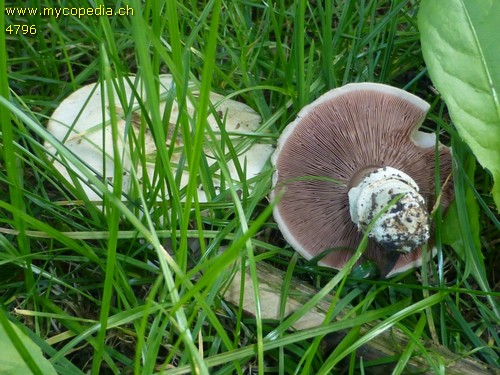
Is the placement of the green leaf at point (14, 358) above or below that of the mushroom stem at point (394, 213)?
below

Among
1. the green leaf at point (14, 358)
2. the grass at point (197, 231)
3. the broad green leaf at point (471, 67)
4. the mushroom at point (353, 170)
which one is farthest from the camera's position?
the mushroom at point (353, 170)

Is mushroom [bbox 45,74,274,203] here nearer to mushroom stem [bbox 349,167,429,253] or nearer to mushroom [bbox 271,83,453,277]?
mushroom [bbox 271,83,453,277]

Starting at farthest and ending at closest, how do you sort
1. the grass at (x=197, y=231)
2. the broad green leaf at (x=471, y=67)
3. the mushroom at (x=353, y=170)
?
the mushroom at (x=353, y=170) < the broad green leaf at (x=471, y=67) < the grass at (x=197, y=231)

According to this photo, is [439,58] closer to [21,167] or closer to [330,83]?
Answer: [330,83]

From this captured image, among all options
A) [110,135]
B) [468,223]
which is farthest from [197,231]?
[468,223]

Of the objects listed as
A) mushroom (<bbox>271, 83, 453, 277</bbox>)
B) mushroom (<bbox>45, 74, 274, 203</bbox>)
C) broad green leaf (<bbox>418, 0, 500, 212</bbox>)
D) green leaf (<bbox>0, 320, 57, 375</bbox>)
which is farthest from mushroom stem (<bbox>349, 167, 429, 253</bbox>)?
green leaf (<bbox>0, 320, 57, 375</bbox>)

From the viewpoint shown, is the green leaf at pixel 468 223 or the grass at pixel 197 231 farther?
the green leaf at pixel 468 223

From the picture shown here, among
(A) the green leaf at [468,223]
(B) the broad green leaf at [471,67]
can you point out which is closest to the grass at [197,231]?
(A) the green leaf at [468,223]

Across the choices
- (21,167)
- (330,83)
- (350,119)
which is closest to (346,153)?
(350,119)

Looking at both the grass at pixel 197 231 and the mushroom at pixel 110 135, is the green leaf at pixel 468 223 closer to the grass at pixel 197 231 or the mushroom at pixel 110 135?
the grass at pixel 197 231
